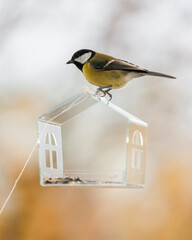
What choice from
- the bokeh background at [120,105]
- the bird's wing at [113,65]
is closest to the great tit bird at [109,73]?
the bird's wing at [113,65]

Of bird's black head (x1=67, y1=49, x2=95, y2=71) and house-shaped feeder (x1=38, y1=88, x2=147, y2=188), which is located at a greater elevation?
bird's black head (x1=67, y1=49, x2=95, y2=71)

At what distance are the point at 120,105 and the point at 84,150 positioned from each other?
3.97ft

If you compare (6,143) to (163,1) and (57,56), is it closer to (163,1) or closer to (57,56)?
(57,56)

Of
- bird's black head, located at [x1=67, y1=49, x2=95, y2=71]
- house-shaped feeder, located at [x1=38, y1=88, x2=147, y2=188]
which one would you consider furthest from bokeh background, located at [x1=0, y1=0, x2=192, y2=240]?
bird's black head, located at [x1=67, y1=49, x2=95, y2=71]

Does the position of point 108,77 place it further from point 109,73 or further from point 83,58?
point 83,58

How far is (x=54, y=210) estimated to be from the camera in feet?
13.6

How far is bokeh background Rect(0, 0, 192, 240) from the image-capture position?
163 inches

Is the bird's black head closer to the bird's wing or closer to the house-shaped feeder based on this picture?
the bird's wing

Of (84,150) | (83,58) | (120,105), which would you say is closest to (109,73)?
(83,58)

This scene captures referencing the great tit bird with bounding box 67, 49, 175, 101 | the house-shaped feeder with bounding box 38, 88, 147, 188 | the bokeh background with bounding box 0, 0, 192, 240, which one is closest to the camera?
the house-shaped feeder with bounding box 38, 88, 147, 188

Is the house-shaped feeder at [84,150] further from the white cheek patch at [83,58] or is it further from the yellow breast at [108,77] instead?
the white cheek patch at [83,58]

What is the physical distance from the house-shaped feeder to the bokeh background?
1.16 meters

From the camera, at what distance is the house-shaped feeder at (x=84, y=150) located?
7.23 feet

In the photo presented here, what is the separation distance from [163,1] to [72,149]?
2770 mm
